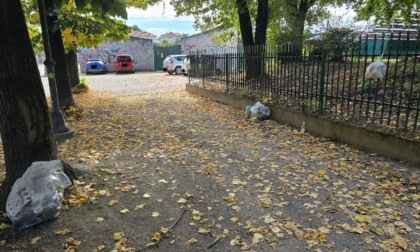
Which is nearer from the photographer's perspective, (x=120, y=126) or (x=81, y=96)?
(x=120, y=126)

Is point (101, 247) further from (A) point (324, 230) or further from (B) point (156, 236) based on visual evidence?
(A) point (324, 230)

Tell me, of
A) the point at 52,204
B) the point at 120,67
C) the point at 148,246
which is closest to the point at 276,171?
the point at 148,246

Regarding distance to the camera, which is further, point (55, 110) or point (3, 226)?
point (55, 110)

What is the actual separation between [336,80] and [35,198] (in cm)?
826

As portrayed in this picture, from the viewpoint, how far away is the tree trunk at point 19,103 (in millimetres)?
3385

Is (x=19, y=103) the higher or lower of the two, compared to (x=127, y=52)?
lower

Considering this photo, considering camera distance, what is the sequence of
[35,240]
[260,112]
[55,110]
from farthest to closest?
[260,112] < [55,110] < [35,240]

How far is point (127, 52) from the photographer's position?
34.3 meters

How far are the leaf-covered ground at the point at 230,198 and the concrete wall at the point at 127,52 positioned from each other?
94.9 feet

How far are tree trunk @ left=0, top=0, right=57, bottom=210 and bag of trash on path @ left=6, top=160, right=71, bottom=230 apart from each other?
405 mm

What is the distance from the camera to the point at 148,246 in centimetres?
299

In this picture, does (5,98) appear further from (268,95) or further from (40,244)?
(268,95)

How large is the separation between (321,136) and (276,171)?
2065 millimetres

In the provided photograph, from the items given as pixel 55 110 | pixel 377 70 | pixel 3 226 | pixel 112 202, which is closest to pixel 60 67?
pixel 55 110
